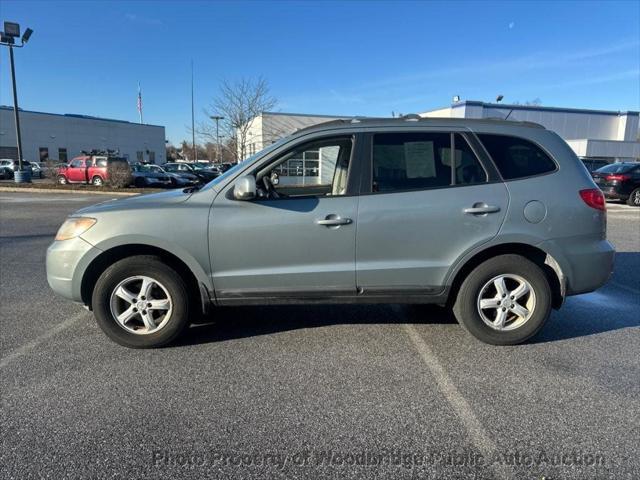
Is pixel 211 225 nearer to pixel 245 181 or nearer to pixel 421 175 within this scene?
pixel 245 181

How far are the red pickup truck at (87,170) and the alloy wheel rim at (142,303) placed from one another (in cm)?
2289

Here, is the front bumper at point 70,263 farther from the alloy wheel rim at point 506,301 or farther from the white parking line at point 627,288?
the white parking line at point 627,288

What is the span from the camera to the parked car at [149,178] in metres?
24.9

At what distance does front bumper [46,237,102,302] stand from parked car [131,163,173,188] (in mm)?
22056

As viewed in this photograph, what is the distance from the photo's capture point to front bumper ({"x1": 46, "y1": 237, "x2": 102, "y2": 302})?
3617 mm

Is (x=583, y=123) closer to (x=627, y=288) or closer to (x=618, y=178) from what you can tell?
(x=618, y=178)

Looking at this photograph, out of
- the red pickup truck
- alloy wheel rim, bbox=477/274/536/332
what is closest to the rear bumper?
alloy wheel rim, bbox=477/274/536/332

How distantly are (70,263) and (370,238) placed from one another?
2.46 metres

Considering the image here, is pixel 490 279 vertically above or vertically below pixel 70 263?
below

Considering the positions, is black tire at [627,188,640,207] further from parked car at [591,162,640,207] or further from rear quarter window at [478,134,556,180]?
rear quarter window at [478,134,556,180]

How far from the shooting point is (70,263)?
3.64 meters

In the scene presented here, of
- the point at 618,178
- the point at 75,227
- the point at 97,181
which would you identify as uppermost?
the point at 618,178

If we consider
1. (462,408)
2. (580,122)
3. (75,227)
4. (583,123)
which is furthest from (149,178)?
(583,123)

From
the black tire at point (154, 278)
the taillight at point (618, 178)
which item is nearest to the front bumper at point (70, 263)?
the black tire at point (154, 278)
